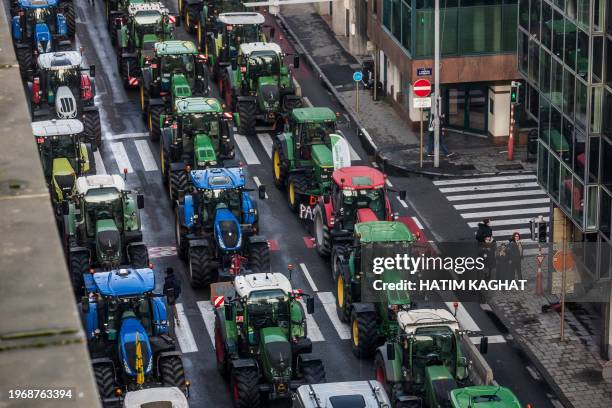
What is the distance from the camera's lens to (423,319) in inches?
1266

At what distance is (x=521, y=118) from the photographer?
55.0 meters

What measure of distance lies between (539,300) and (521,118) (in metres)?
15.5

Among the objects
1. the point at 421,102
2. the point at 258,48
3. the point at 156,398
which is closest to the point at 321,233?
the point at 421,102

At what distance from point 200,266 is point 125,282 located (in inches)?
325

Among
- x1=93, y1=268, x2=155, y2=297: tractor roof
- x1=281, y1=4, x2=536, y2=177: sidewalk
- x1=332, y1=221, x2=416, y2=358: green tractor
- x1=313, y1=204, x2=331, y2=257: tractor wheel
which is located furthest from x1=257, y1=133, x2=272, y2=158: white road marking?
x1=93, y1=268, x2=155, y2=297: tractor roof

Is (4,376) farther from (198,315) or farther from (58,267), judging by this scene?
(198,315)

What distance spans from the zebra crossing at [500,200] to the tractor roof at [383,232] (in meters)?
9.45

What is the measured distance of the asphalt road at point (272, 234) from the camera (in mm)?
36812

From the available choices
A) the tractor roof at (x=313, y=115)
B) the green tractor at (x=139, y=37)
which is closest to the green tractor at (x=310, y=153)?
the tractor roof at (x=313, y=115)

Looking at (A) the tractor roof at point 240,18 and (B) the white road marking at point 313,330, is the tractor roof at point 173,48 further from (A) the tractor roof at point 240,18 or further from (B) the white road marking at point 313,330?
(B) the white road marking at point 313,330

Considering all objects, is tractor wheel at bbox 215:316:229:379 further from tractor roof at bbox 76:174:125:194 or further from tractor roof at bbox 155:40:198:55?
tractor roof at bbox 155:40:198:55

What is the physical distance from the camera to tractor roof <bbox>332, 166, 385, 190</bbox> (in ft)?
136

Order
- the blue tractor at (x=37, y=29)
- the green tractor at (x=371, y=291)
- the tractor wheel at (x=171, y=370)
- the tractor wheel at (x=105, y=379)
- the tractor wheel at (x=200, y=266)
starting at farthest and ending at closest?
the blue tractor at (x=37, y=29)
the tractor wheel at (x=200, y=266)
the green tractor at (x=371, y=291)
the tractor wheel at (x=171, y=370)
the tractor wheel at (x=105, y=379)

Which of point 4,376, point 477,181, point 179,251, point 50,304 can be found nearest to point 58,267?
point 50,304
